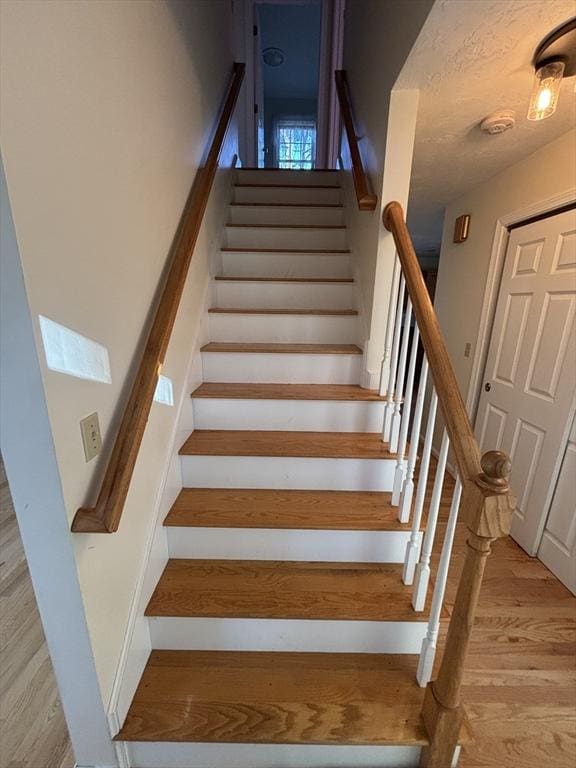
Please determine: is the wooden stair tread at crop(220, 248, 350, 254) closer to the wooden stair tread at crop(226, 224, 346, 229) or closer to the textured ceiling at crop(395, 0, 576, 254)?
the wooden stair tread at crop(226, 224, 346, 229)

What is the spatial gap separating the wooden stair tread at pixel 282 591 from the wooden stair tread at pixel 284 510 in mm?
→ 173

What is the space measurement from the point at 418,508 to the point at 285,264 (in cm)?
168

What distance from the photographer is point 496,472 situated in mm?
765

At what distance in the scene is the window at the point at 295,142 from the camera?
17.8 feet

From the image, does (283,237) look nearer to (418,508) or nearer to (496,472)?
(418,508)

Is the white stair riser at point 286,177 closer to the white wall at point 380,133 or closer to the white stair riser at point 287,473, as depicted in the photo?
the white wall at point 380,133

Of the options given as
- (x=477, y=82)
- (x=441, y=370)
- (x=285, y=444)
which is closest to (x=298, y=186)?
(x=477, y=82)

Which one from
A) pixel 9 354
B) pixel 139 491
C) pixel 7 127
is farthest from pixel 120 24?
pixel 139 491

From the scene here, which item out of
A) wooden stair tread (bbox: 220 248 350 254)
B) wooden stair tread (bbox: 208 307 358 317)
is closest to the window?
wooden stair tread (bbox: 220 248 350 254)

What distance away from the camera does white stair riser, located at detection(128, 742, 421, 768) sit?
0.99m

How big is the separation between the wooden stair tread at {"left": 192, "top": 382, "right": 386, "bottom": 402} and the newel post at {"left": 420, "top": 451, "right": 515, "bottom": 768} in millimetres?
815

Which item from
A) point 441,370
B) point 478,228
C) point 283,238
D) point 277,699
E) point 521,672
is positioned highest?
point 478,228

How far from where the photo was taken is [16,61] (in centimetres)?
60

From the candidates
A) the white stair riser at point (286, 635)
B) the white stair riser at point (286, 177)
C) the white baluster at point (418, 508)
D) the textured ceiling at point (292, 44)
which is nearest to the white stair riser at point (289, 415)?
the white baluster at point (418, 508)
